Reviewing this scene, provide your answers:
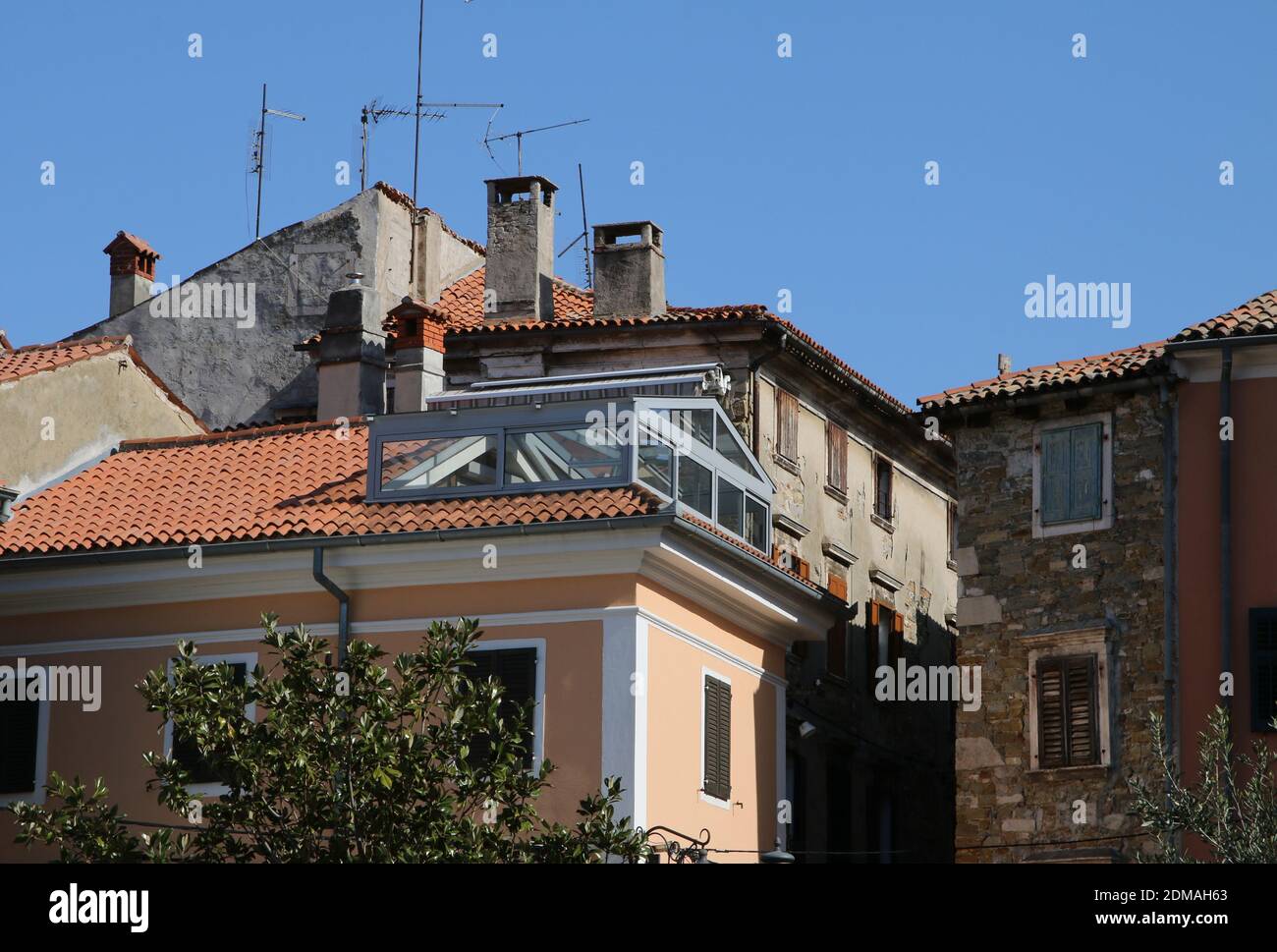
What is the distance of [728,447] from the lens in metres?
26.3

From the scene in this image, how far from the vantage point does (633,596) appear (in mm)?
23469

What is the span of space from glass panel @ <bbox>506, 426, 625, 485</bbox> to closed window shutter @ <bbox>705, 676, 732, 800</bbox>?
2.70m

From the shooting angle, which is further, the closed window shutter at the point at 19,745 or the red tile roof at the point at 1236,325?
the red tile roof at the point at 1236,325

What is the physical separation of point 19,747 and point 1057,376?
44.2ft

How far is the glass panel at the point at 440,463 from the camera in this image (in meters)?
24.7

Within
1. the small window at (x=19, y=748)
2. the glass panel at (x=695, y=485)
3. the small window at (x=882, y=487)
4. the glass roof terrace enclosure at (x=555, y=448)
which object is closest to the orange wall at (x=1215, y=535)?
the glass roof terrace enclosure at (x=555, y=448)

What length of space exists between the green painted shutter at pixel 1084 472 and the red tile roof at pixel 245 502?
7107 millimetres

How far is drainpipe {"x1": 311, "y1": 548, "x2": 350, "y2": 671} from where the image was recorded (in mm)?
24031

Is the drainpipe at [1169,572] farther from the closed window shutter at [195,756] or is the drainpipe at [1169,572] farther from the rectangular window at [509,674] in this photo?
the closed window shutter at [195,756]

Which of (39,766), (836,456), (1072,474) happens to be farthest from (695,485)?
(836,456)

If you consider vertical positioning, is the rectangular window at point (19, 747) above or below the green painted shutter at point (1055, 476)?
below
